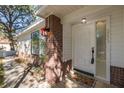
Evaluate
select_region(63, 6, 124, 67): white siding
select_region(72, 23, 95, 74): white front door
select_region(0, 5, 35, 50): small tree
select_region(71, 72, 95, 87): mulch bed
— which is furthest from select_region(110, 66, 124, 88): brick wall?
select_region(0, 5, 35, 50): small tree

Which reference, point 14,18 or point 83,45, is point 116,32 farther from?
point 14,18

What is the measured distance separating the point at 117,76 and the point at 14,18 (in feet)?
74.6

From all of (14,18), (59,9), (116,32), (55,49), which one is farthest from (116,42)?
(14,18)

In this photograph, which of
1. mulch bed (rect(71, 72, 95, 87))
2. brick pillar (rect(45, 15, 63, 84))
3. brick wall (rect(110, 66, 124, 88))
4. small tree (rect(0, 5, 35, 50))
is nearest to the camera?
brick wall (rect(110, 66, 124, 88))

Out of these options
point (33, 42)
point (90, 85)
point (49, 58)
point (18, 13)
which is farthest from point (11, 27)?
point (90, 85)

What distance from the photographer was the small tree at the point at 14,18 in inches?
953

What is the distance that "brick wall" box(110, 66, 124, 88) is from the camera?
4.76 meters

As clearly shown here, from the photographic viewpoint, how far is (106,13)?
17.5ft

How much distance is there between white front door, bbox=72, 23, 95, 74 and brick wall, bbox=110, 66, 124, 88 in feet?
3.77

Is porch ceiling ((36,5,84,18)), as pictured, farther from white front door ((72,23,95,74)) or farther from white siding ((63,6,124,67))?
white siding ((63,6,124,67))

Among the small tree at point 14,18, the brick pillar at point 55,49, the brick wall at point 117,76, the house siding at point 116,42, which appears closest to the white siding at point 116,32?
the house siding at point 116,42
